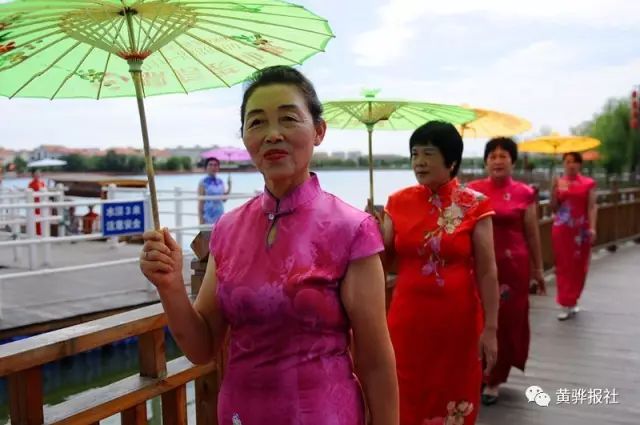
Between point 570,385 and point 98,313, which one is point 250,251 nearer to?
point 570,385

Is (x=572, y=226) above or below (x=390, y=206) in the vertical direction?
below

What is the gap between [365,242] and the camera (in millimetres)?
1360

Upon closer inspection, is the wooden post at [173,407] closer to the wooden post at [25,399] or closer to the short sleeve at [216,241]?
the wooden post at [25,399]

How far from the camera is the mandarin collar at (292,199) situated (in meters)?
1.41

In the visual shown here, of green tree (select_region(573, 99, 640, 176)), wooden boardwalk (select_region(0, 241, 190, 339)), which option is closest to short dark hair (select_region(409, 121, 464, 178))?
wooden boardwalk (select_region(0, 241, 190, 339))

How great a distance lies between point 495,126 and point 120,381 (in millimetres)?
3351

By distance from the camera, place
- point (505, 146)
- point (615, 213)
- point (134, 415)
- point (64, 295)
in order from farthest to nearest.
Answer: point (615, 213)
point (64, 295)
point (505, 146)
point (134, 415)

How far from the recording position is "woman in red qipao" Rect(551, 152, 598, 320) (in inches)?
245

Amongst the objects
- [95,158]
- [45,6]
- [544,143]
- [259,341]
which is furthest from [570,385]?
[95,158]

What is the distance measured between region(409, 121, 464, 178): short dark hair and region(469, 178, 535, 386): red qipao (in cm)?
133

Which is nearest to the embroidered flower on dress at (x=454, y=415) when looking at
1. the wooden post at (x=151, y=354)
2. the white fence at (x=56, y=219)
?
the wooden post at (x=151, y=354)

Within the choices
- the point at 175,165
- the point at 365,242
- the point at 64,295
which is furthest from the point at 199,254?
the point at 175,165

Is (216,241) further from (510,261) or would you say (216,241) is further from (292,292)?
(510,261)

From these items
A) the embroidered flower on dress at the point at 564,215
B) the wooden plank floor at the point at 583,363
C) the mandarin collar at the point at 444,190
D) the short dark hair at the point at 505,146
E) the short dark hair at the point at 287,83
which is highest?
the short dark hair at the point at 287,83
